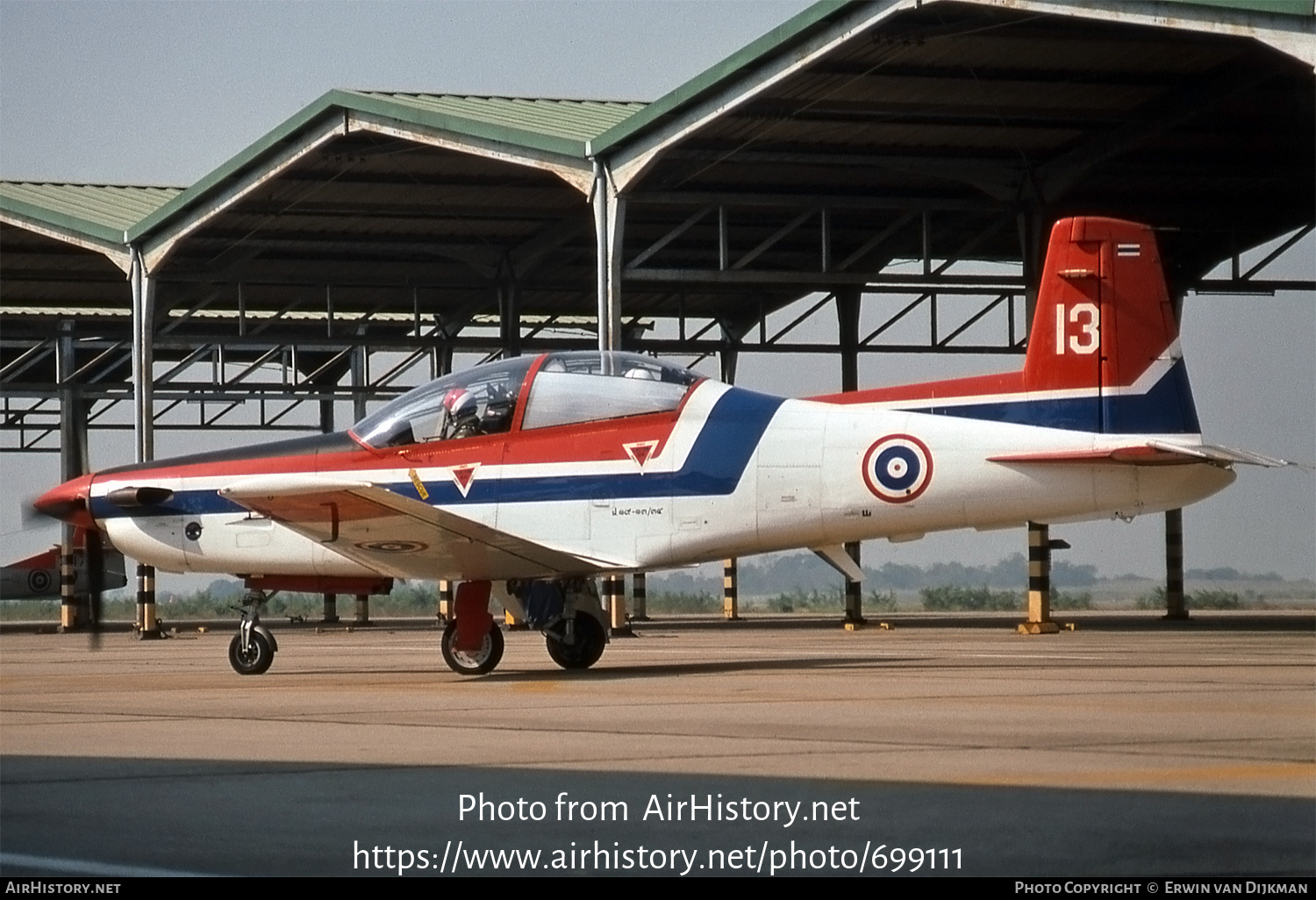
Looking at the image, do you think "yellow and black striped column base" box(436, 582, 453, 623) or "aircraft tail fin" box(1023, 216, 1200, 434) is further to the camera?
"yellow and black striped column base" box(436, 582, 453, 623)

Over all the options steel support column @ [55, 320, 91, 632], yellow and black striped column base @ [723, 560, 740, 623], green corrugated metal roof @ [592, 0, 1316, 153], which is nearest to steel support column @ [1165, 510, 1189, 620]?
yellow and black striped column base @ [723, 560, 740, 623]

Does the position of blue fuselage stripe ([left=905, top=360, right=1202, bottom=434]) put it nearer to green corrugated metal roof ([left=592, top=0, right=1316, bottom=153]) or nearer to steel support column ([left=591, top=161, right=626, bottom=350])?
green corrugated metal roof ([left=592, top=0, right=1316, bottom=153])

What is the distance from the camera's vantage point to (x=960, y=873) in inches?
196

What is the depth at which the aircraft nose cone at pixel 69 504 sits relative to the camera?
15188mm

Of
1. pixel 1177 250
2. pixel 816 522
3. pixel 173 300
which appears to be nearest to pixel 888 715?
pixel 816 522

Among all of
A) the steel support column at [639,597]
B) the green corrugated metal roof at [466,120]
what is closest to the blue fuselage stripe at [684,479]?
the green corrugated metal roof at [466,120]

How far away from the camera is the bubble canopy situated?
1417 cm

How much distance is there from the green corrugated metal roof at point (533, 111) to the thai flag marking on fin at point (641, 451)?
1121 centimetres

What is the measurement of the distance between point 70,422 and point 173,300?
355 inches

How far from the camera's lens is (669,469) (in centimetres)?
1400

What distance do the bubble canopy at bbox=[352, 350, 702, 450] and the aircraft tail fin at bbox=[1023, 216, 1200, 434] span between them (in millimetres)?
2731

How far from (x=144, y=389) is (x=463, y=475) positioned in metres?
17.0

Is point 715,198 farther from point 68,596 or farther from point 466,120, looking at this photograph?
point 68,596

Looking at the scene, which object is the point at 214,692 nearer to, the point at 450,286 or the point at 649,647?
the point at 649,647
